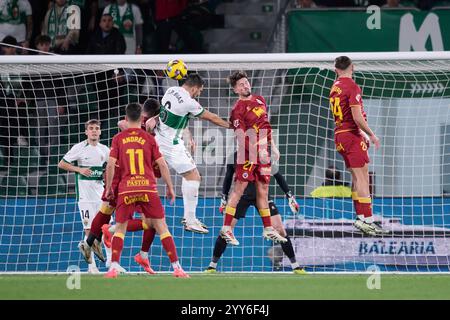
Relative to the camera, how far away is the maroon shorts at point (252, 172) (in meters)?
13.8

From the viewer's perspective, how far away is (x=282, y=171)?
16203 mm

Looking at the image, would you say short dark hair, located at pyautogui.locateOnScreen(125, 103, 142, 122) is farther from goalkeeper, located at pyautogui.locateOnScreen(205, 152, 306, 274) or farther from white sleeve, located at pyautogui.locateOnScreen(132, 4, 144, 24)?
white sleeve, located at pyautogui.locateOnScreen(132, 4, 144, 24)

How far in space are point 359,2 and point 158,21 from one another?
3.18m

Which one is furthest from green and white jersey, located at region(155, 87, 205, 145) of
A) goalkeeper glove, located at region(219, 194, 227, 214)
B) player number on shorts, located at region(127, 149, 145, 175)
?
player number on shorts, located at region(127, 149, 145, 175)

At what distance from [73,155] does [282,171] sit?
2.78 metres

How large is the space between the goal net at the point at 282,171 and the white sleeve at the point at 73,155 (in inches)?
27.3

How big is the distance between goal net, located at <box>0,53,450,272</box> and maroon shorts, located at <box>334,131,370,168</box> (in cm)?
183

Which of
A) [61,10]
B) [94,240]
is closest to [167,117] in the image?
[94,240]

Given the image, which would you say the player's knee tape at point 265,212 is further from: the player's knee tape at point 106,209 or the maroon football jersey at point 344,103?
the player's knee tape at point 106,209

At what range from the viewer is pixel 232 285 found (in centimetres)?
1170

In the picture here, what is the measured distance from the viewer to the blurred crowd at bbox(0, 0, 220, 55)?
742 inches

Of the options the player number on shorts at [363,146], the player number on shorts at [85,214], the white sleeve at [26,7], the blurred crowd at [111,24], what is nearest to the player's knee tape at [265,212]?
the player number on shorts at [363,146]

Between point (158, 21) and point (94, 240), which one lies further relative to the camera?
point (158, 21)

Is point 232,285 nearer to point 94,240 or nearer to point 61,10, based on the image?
point 94,240
